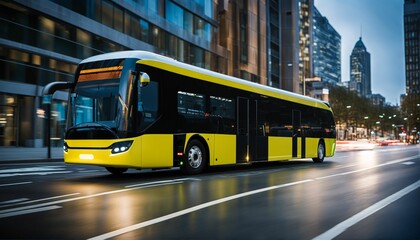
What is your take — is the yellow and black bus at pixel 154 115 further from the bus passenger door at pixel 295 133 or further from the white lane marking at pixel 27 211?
the white lane marking at pixel 27 211

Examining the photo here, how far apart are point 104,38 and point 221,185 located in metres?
26.9

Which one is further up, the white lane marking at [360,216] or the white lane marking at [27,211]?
the white lane marking at [27,211]

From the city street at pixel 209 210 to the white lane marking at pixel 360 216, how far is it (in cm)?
1

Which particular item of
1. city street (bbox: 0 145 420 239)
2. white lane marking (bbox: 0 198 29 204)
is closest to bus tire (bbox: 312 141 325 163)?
city street (bbox: 0 145 420 239)

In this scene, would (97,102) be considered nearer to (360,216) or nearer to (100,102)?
(100,102)

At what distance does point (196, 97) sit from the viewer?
1311 cm

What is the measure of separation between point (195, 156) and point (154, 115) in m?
2.01

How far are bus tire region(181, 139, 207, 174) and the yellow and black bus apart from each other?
27 millimetres

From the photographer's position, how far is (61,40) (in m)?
31.5

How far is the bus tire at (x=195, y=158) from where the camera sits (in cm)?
1248

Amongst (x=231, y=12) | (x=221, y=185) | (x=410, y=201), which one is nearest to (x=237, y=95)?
(x=221, y=185)

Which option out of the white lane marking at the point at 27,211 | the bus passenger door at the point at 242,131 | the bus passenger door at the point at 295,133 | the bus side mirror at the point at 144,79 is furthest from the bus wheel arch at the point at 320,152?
the white lane marking at the point at 27,211

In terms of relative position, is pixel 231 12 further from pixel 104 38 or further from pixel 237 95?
pixel 237 95

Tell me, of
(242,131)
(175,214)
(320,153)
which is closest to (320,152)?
(320,153)
